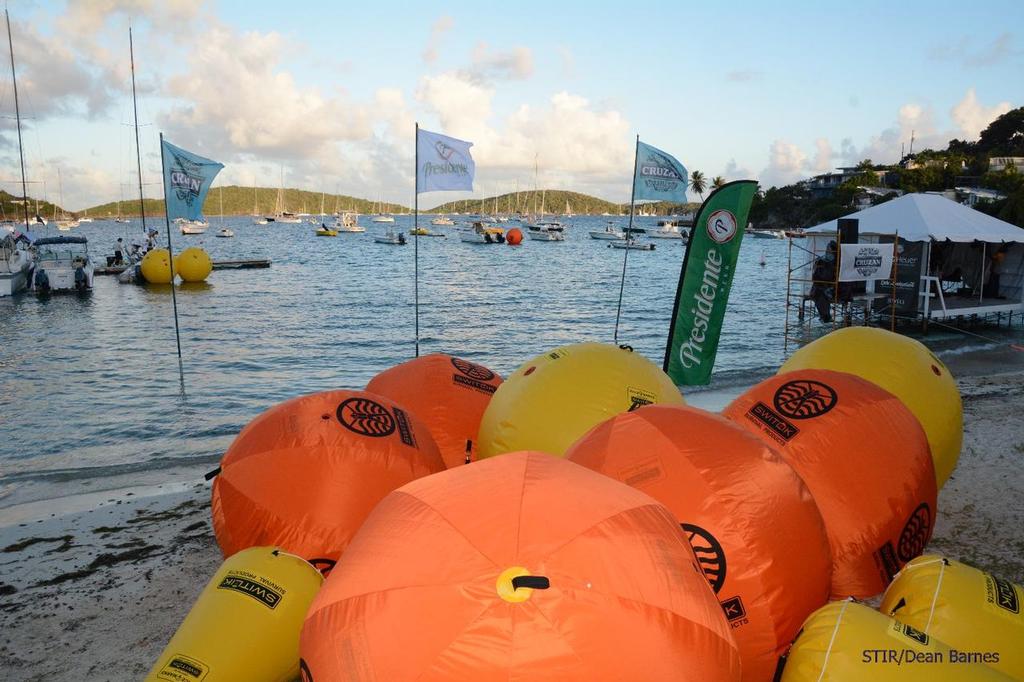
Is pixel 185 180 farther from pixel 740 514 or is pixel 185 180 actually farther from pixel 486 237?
pixel 486 237

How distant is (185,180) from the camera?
48.7ft

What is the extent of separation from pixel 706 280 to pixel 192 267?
3717 cm

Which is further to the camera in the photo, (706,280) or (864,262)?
(864,262)

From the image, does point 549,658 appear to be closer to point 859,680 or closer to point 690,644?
point 690,644

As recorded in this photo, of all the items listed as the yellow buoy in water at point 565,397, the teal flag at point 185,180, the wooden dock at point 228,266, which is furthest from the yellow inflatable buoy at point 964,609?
the wooden dock at point 228,266

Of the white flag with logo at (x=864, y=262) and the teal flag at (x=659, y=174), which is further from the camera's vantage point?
the white flag with logo at (x=864, y=262)

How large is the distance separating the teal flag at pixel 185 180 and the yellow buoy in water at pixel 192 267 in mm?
28537

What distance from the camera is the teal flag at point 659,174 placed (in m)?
12.7

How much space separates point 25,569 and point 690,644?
20.2 ft

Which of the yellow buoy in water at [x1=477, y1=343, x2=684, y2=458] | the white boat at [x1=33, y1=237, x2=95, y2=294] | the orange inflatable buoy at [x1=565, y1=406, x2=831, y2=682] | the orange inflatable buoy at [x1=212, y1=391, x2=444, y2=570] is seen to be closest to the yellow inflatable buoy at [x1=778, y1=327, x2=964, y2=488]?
the yellow buoy in water at [x1=477, y1=343, x2=684, y2=458]

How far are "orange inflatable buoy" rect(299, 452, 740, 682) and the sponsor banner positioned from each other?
20411 mm

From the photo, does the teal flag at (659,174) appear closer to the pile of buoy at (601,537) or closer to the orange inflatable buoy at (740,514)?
→ the pile of buoy at (601,537)

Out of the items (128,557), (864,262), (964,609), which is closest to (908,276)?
(864,262)

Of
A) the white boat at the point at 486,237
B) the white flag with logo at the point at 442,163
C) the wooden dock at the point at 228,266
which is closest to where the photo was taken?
the white flag with logo at the point at 442,163
